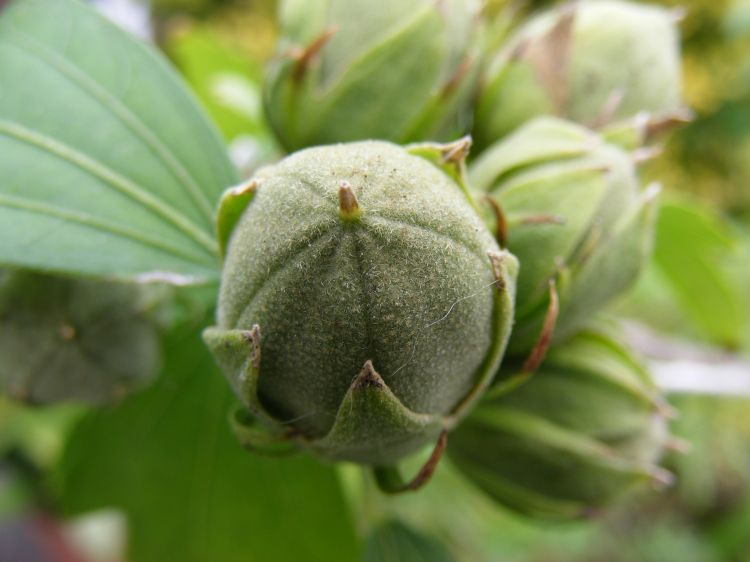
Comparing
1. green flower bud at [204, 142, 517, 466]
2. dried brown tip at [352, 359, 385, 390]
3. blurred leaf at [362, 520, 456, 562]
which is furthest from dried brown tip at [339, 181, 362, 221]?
blurred leaf at [362, 520, 456, 562]

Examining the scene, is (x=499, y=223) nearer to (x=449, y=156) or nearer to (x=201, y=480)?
(x=449, y=156)

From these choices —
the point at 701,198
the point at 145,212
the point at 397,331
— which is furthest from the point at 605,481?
the point at 701,198

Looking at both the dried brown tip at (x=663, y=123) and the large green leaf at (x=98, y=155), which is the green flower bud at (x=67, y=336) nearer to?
the large green leaf at (x=98, y=155)

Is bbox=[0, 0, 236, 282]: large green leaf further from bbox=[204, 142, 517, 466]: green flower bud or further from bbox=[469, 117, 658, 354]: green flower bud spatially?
bbox=[469, 117, 658, 354]: green flower bud

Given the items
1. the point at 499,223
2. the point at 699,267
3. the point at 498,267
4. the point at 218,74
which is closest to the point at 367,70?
the point at 499,223

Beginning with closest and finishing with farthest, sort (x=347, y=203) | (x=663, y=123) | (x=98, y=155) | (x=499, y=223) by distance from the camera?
(x=347, y=203) → (x=499, y=223) → (x=98, y=155) → (x=663, y=123)

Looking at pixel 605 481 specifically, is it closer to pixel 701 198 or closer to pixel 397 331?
pixel 397 331

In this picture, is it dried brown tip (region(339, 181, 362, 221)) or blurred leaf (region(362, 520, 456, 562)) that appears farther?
blurred leaf (region(362, 520, 456, 562))
